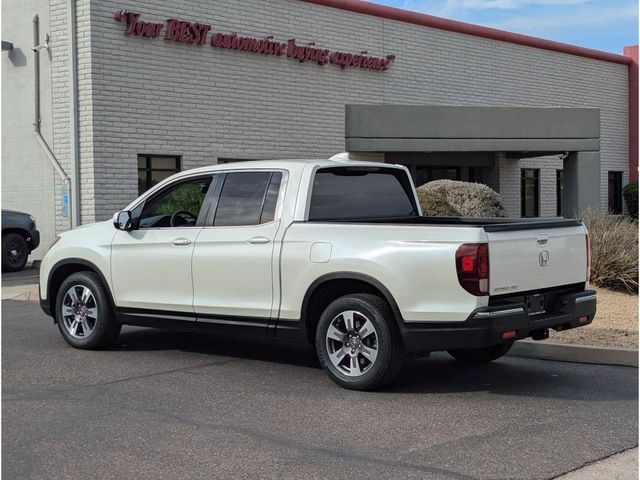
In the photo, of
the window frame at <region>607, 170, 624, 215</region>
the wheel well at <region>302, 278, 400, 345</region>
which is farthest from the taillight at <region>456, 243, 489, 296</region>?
the window frame at <region>607, 170, 624, 215</region>

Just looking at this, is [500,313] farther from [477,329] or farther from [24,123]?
[24,123]

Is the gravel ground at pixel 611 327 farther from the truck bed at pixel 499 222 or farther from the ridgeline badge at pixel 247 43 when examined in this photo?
the ridgeline badge at pixel 247 43

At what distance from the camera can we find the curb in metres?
8.27

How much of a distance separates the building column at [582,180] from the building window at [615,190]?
8941mm

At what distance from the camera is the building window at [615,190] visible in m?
30.2

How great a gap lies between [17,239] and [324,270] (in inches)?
475

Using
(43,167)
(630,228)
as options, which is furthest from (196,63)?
(630,228)

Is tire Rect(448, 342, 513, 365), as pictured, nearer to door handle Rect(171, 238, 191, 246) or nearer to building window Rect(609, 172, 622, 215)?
door handle Rect(171, 238, 191, 246)

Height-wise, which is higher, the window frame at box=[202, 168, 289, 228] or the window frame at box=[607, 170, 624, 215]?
the window frame at box=[607, 170, 624, 215]

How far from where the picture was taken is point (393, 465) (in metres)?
5.23

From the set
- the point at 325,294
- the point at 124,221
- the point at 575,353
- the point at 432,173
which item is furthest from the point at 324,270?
the point at 432,173

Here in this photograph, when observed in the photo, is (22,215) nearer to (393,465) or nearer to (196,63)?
(196,63)

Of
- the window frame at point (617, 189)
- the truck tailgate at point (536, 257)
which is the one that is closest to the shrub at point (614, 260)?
the truck tailgate at point (536, 257)

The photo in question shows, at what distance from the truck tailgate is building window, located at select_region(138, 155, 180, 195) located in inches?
467
